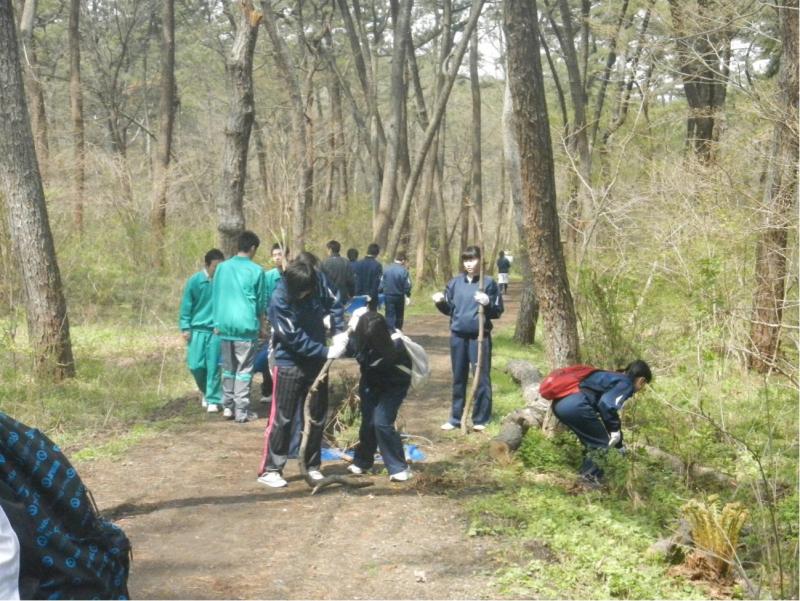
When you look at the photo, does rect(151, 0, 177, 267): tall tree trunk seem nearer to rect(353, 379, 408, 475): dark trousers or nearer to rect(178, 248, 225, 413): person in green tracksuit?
rect(178, 248, 225, 413): person in green tracksuit

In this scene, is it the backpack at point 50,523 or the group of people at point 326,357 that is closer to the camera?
the backpack at point 50,523

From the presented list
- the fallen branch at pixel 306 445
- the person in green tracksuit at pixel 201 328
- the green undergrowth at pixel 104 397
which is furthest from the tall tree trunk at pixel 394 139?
the fallen branch at pixel 306 445

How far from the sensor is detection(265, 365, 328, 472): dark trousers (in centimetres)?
730

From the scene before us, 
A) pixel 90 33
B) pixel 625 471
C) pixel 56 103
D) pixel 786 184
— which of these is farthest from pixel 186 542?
pixel 56 103

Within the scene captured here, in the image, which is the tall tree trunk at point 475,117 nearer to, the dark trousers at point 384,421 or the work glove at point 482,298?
the work glove at point 482,298

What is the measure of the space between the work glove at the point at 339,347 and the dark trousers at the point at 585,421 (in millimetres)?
1956

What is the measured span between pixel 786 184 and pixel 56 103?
116 feet

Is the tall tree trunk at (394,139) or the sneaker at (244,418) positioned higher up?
the tall tree trunk at (394,139)

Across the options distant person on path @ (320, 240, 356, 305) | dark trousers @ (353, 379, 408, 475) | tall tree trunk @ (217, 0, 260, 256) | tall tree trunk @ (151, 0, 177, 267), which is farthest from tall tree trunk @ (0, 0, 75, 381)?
tall tree trunk @ (151, 0, 177, 267)

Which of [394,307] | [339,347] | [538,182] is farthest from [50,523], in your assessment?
[394,307]

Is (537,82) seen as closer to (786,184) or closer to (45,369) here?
(786,184)

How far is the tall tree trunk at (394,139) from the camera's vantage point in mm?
22039

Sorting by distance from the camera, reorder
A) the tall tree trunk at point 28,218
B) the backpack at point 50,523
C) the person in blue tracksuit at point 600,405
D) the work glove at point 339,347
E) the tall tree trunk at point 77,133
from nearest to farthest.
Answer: the backpack at point 50,523, the work glove at point 339,347, the person in blue tracksuit at point 600,405, the tall tree trunk at point 28,218, the tall tree trunk at point 77,133

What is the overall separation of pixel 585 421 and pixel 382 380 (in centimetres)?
176
